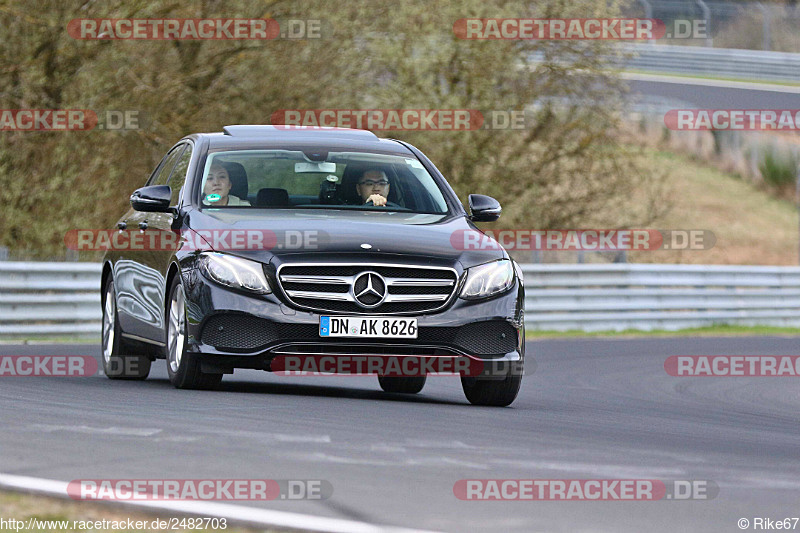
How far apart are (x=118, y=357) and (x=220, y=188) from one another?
2070mm

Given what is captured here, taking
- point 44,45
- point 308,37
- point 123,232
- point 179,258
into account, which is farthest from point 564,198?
point 179,258

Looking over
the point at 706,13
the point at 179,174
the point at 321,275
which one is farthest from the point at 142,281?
the point at 706,13

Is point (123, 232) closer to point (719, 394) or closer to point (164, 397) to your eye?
point (164, 397)

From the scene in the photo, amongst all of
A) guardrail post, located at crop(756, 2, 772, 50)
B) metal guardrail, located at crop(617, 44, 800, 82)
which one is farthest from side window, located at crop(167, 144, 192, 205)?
A: metal guardrail, located at crop(617, 44, 800, 82)

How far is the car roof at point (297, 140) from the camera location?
11.0 metres

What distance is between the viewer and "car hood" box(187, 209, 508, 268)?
373 inches

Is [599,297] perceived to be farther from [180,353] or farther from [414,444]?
[414,444]

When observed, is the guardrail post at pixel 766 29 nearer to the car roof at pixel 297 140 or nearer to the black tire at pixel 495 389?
the car roof at pixel 297 140

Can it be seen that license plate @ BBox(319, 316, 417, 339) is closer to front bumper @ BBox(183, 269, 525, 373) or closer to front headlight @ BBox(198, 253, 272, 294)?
front bumper @ BBox(183, 269, 525, 373)

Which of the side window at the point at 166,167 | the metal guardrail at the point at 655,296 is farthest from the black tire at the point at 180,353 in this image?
the metal guardrail at the point at 655,296

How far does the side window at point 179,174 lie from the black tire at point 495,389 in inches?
92.6

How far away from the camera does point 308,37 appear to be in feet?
78.8

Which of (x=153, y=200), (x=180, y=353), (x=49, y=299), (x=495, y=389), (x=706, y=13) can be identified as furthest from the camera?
(x=706, y=13)

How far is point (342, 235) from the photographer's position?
31.7 feet
